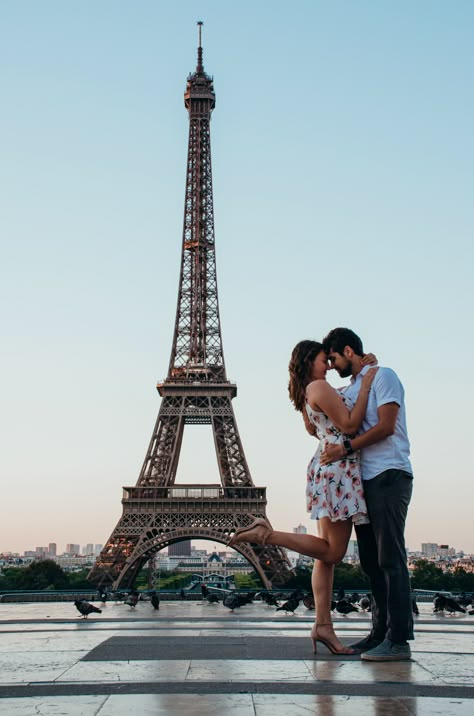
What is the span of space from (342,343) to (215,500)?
162 feet

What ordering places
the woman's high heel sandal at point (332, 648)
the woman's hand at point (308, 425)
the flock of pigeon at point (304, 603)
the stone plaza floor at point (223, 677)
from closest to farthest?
the stone plaza floor at point (223, 677), the woman's high heel sandal at point (332, 648), the woman's hand at point (308, 425), the flock of pigeon at point (304, 603)

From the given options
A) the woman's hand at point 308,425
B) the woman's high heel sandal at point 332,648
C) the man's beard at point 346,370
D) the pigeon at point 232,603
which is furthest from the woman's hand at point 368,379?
the pigeon at point 232,603

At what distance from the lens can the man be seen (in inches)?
279

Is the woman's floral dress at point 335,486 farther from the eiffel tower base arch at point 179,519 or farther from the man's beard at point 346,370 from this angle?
the eiffel tower base arch at point 179,519

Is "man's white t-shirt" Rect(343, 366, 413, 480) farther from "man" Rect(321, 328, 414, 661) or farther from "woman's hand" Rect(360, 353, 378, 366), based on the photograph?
"woman's hand" Rect(360, 353, 378, 366)

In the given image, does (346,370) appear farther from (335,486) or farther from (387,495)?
(387,495)

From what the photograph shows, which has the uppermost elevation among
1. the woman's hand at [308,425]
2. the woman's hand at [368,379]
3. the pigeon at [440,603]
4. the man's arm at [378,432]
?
the woman's hand at [368,379]

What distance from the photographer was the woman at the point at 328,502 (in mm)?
7191

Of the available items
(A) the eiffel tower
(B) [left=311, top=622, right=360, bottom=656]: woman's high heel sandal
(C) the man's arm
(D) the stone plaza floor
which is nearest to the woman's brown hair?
(C) the man's arm

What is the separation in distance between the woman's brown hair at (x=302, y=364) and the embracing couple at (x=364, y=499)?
0.82 ft

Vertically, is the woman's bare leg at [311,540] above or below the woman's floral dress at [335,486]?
below

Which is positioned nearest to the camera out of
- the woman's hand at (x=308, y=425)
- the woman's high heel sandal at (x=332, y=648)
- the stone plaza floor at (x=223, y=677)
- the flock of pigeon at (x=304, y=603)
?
the stone plaza floor at (x=223, y=677)

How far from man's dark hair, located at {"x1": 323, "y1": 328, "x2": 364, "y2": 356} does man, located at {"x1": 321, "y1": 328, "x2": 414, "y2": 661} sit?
423 mm

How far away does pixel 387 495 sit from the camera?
7.25m
